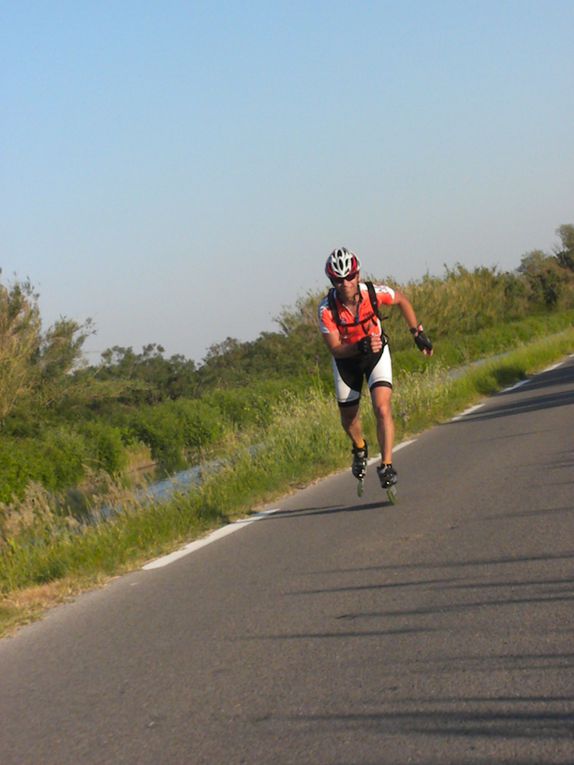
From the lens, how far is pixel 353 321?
9.34m

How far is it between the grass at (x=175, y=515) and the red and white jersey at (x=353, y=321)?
1915 mm

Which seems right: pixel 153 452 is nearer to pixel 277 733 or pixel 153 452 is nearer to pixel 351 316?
pixel 351 316

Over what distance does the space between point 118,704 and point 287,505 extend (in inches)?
215

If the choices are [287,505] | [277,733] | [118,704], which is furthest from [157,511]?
[277,733]

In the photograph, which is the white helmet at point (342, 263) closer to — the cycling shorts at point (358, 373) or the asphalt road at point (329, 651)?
the cycling shorts at point (358, 373)

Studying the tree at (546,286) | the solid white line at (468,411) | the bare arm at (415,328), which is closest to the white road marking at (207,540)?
the bare arm at (415,328)

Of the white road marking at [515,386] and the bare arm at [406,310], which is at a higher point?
the bare arm at [406,310]

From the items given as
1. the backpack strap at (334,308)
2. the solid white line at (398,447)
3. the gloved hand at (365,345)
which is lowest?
the solid white line at (398,447)

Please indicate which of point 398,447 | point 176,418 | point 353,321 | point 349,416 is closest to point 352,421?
point 349,416

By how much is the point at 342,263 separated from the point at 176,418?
16.4 meters

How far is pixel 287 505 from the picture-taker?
10398 mm

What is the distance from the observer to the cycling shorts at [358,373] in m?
9.42

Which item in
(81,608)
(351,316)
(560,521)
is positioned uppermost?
(351,316)

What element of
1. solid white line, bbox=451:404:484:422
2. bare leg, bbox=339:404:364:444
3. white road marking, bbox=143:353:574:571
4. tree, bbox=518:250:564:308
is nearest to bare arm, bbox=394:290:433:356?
bare leg, bbox=339:404:364:444
